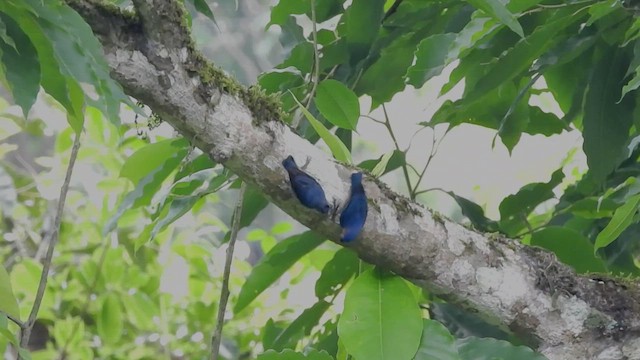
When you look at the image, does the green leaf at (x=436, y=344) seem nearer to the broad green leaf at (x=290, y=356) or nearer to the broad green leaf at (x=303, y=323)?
the broad green leaf at (x=290, y=356)

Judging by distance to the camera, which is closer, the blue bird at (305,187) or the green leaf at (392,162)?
the blue bird at (305,187)

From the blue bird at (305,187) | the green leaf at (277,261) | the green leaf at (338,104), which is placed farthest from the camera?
the green leaf at (277,261)

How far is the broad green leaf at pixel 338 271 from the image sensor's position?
41.5 inches

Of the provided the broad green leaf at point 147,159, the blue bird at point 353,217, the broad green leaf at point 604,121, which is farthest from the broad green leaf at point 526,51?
the broad green leaf at point 147,159

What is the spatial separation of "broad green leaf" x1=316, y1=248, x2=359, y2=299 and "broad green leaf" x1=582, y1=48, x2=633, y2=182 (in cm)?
33

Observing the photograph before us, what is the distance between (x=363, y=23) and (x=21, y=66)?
48cm

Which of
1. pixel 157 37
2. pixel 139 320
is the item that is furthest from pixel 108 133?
pixel 157 37

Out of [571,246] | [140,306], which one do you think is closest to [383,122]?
[571,246]

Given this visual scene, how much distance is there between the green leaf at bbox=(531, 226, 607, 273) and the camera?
96 cm

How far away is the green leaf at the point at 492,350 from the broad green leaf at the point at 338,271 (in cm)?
29

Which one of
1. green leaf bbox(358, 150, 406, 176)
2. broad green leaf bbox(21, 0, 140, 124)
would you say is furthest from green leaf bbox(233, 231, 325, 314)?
broad green leaf bbox(21, 0, 140, 124)

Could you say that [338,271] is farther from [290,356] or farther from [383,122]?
[290,356]

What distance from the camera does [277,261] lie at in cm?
106

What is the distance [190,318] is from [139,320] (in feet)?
0.64
